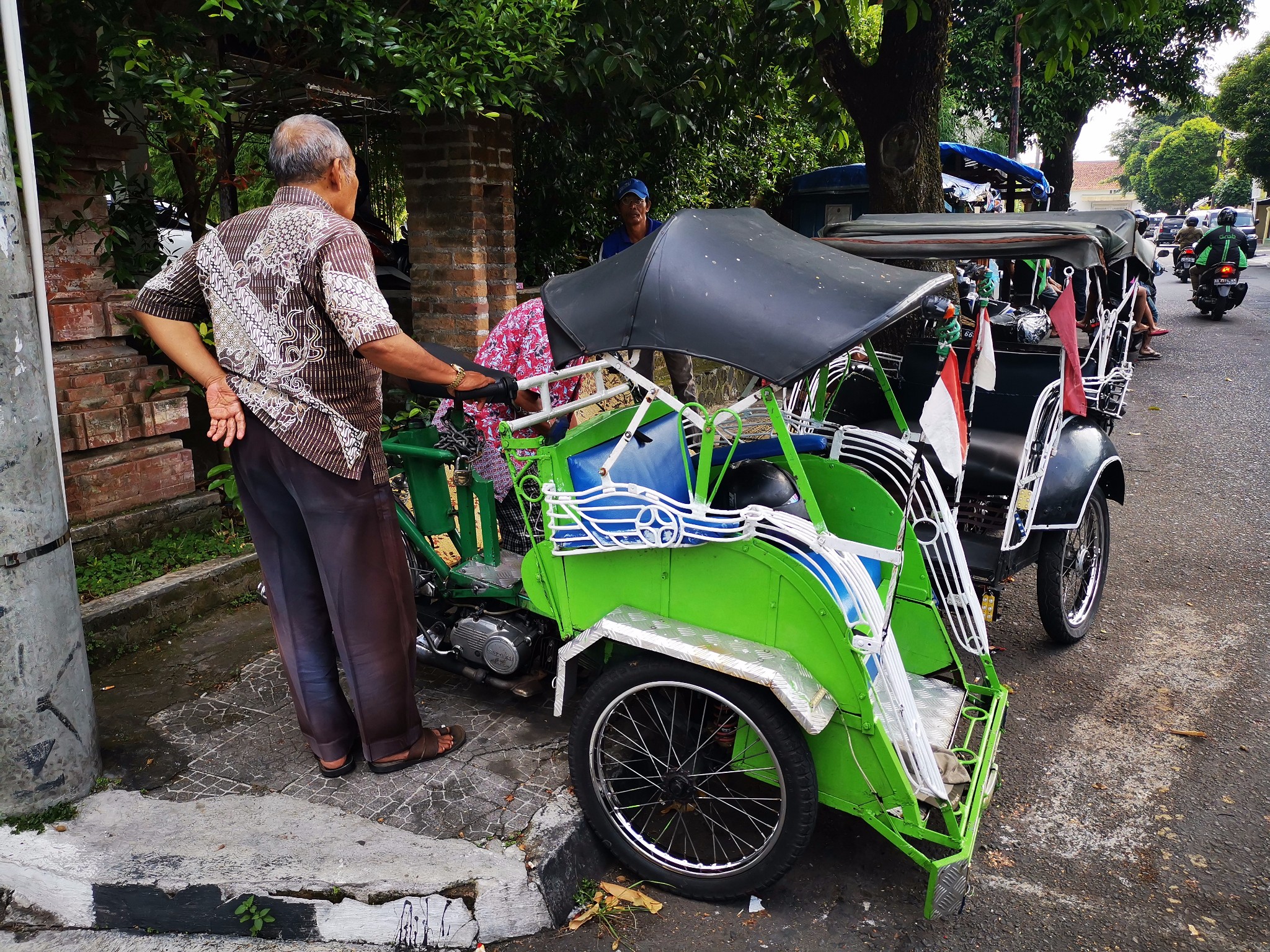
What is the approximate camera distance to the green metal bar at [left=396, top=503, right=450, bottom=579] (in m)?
3.67

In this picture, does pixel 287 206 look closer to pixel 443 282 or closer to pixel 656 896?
pixel 656 896

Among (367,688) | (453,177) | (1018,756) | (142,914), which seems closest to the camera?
(142,914)

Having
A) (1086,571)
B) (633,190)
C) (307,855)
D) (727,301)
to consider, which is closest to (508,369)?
(727,301)

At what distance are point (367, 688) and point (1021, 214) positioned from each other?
3.65 m

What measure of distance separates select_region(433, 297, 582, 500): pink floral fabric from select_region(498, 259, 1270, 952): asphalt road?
1658mm

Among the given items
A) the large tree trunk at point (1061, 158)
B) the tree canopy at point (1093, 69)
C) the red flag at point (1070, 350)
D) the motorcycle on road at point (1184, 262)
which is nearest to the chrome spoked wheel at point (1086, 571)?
the red flag at point (1070, 350)

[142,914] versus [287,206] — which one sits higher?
[287,206]

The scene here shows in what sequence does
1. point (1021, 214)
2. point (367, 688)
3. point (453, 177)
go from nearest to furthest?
point (367, 688) → point (1021, 214) → point (453, 177)

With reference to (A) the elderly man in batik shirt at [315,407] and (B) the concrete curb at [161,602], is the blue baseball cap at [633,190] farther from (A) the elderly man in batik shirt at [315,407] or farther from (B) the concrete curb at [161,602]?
(A) the elderly man in batik shirt at [315,407]

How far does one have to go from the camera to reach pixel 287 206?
2814 mm

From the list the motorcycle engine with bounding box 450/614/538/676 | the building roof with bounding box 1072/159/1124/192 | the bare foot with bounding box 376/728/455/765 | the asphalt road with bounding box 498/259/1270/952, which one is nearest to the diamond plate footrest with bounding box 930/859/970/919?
the asphalt road with bounding box 498/259/1270/952

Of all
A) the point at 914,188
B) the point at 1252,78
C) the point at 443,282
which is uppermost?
the point at 1252,78

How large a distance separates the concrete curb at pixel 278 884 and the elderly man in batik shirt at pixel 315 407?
45 centimetres

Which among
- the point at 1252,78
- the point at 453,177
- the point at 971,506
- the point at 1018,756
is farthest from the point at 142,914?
the point at 1252,78
